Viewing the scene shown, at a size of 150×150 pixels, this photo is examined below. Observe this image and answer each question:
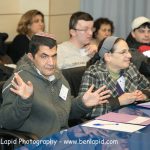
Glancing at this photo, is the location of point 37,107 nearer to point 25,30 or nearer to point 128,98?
point 128,98

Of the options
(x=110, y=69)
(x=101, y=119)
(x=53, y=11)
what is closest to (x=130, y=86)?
(x=110, y=69)

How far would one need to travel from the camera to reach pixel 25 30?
17.5 ft

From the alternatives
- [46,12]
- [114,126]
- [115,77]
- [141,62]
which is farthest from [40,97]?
[46,12]

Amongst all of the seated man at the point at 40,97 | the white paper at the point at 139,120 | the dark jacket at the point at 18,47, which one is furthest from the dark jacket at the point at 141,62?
the dark jacket at the point at 18,47

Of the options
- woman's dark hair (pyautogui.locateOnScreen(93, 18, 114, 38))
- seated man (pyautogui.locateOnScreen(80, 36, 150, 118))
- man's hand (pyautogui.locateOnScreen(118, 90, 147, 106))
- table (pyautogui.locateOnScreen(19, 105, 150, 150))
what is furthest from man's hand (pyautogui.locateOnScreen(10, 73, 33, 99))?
woman's dark hair (pyautogui.locateOnScreen(93, 18, 114, 38))

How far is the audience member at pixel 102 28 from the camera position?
549 centimetres

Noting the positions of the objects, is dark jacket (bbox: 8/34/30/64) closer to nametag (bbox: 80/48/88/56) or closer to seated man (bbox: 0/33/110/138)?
nametag (bbox: 80/48/88/56)

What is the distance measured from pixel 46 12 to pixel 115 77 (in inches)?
99.5

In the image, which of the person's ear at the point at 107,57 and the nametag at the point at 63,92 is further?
the person's ear at the point at 107,57

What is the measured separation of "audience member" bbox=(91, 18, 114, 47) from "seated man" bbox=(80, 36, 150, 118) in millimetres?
1842

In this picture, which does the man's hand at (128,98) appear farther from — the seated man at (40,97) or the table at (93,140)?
the table at (93,140)

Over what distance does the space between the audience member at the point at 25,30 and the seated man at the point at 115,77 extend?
6.08 feet

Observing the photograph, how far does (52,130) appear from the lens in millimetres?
2785

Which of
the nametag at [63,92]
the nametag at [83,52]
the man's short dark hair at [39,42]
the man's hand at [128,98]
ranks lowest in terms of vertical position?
the man's hand at [128,98]
